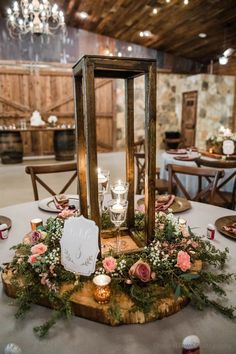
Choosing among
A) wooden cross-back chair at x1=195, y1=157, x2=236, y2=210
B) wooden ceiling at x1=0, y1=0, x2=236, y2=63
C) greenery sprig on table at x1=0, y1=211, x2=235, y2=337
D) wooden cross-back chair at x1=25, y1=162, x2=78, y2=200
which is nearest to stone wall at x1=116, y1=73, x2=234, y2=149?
wooden ceiling at x1=0, y1=0, x2=236, y2=63

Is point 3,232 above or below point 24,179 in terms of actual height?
above

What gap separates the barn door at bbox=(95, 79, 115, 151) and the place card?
24.7 feet

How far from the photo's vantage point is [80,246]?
3.04 ft

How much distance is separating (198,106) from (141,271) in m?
7.73

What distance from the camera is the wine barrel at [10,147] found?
265 inches

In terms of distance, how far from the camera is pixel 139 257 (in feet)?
3.36

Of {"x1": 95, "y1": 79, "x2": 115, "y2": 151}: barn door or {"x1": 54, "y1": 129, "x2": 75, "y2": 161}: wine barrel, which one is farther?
{"x1": 95, "y1": 79, "x2": 115, "y2": 151}: barn door

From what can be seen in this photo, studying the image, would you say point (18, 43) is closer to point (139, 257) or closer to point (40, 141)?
point (40, 141)

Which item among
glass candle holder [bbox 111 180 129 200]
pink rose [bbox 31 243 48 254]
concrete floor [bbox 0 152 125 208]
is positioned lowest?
concrete floor [bbox 0 152 125 208]

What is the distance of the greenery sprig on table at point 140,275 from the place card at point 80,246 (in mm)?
43

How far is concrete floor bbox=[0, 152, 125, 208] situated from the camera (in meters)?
4.35

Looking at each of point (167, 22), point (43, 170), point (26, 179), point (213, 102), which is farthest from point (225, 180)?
point (213, 102)

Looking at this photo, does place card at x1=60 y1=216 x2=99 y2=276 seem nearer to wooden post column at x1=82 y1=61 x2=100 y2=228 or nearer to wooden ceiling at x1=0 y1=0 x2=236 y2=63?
wooden post column at x1=82 y1=61 x2=100 y2=228

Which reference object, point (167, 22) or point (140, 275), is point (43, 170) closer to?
point (140, 275)
